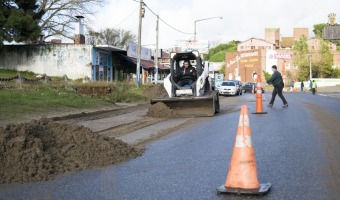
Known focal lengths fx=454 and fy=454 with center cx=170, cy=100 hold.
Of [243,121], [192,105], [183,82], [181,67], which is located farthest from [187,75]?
[243,121]

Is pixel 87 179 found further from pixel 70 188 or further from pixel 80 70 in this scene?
pixel 80 70

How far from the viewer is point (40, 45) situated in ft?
118

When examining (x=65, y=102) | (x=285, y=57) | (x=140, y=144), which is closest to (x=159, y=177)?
(x=140, y=144)

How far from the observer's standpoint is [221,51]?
458 ft

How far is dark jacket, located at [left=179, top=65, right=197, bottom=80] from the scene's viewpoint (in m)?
18.5

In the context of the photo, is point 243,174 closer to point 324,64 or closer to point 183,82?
point 183,82

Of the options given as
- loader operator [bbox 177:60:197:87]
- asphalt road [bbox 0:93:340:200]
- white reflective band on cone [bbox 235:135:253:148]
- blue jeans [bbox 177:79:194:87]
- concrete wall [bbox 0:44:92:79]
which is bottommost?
asphalt road [bbox 0:93:340:200]

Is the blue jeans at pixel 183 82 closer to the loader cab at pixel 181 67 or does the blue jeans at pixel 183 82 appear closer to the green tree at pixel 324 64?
the loader cab at pixel 181 67

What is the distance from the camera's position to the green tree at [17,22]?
32609 millimetres

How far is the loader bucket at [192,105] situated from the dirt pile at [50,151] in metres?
8.47

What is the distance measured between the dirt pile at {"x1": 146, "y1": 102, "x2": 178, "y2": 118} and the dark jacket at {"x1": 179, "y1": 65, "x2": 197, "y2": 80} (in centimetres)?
209

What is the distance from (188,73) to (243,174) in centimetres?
1314

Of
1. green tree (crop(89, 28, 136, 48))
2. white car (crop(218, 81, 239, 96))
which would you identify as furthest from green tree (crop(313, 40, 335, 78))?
white car (crop(218, 81, 239, 96))

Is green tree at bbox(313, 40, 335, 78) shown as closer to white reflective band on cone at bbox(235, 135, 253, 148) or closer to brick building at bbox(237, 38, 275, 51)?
brick building at bbox(237, 38, 275, 51)
